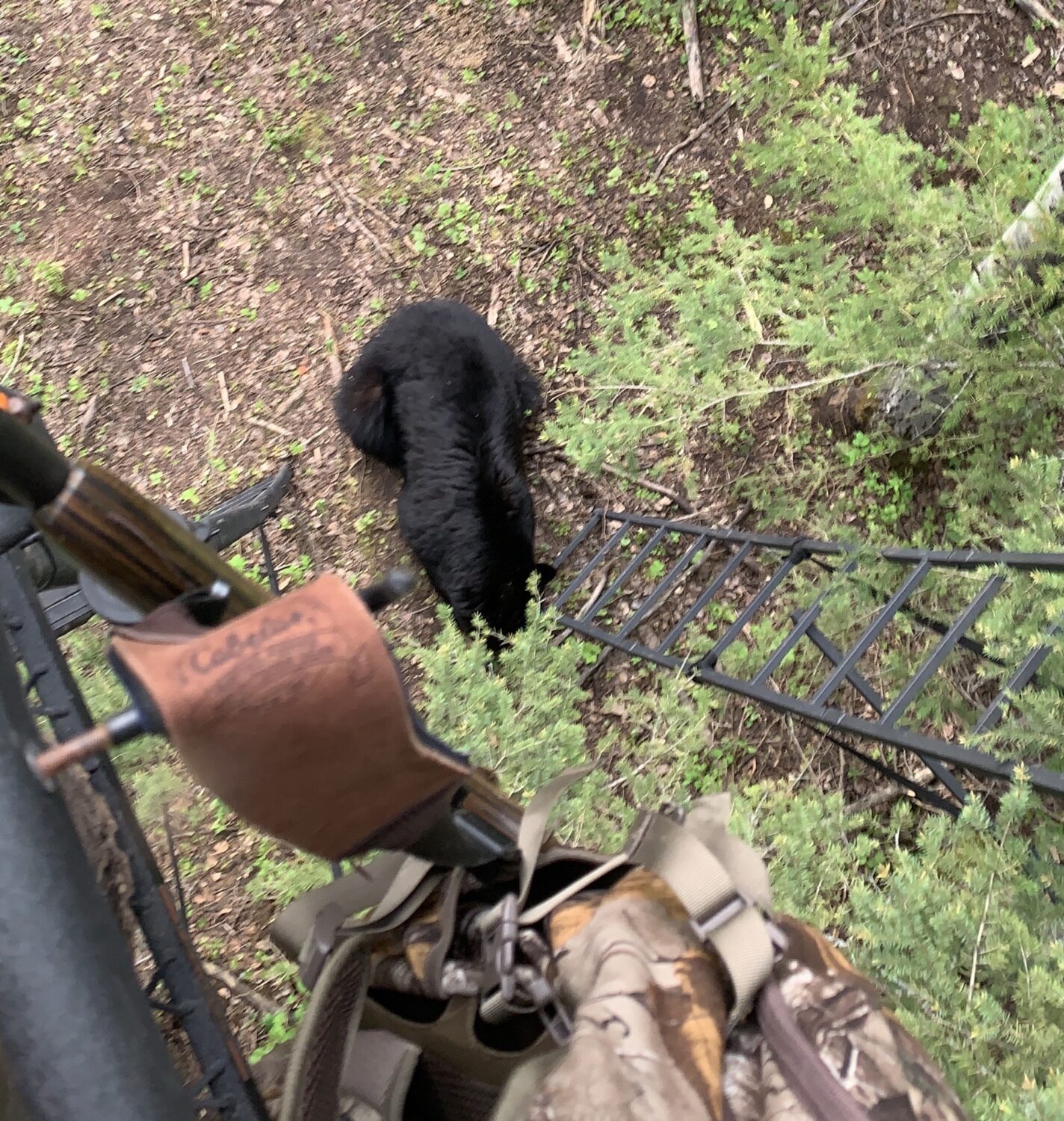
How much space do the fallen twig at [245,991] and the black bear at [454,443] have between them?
5.97ft

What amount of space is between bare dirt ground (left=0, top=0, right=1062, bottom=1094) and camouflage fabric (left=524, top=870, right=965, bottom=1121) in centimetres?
295

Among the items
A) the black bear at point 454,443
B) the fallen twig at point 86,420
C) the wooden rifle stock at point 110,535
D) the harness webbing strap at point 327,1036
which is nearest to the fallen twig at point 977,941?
the harness webbing strap at point 327,1036

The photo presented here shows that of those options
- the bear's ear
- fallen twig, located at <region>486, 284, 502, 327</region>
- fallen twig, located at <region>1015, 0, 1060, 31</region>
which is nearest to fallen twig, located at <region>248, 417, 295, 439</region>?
fallen twig, located at <region>486, 284, 502, 327</region>

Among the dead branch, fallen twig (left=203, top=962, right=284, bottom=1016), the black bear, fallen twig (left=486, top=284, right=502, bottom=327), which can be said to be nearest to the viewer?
the dead branch

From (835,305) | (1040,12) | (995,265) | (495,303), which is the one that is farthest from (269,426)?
(1040,12)

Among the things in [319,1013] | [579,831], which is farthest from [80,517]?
[579,831]

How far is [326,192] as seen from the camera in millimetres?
4117

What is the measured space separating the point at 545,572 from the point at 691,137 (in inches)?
104

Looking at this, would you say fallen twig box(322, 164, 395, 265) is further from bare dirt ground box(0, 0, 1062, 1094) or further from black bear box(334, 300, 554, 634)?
black bear box(334, 300, 554, 634)

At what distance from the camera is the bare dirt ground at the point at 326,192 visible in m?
3.93

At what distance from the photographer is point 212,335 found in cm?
402

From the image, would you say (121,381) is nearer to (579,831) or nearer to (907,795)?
(579,831)

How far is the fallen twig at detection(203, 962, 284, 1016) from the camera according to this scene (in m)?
3.19

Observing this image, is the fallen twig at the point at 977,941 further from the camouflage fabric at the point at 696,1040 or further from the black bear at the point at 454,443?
the black bear at the point at 454,443
